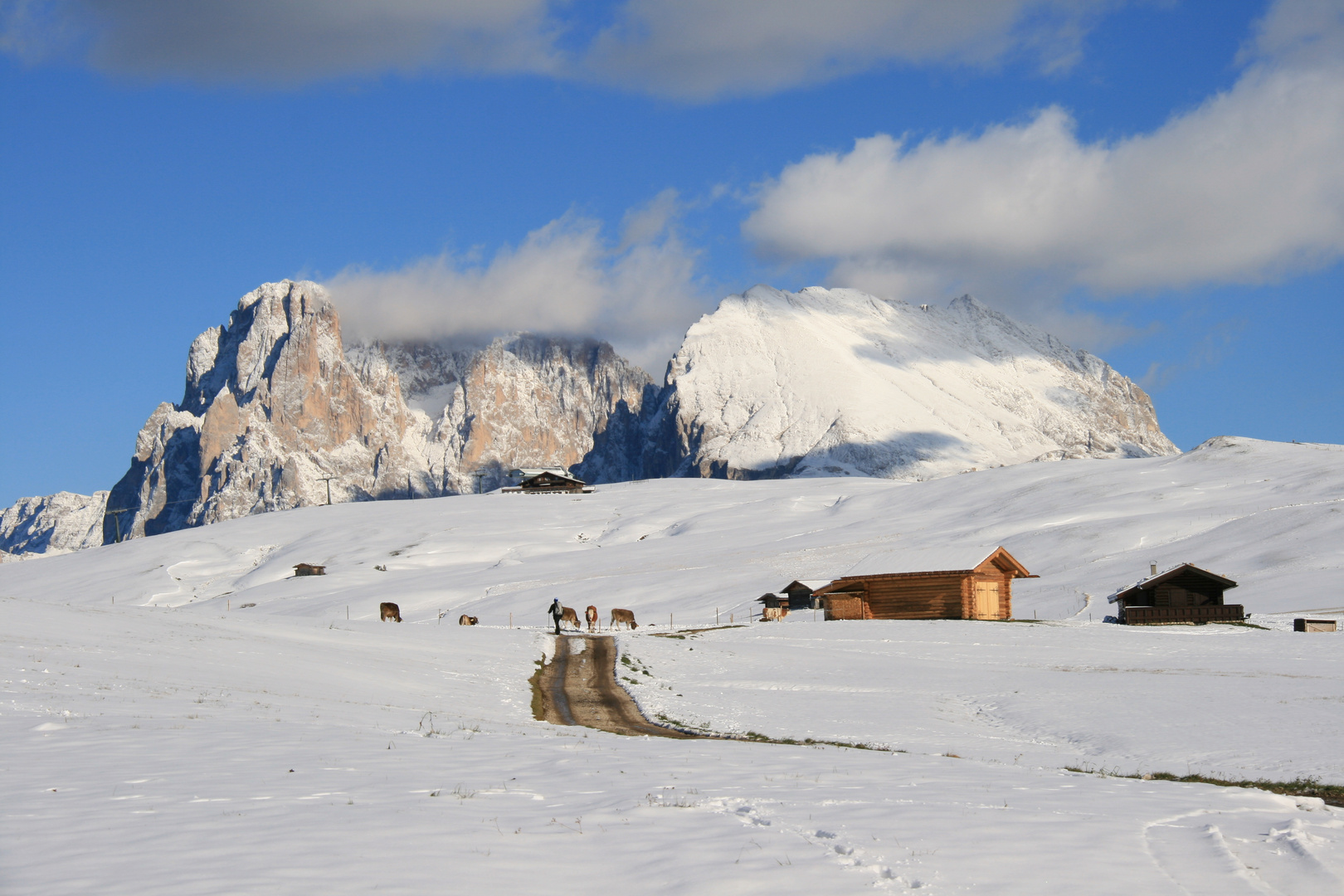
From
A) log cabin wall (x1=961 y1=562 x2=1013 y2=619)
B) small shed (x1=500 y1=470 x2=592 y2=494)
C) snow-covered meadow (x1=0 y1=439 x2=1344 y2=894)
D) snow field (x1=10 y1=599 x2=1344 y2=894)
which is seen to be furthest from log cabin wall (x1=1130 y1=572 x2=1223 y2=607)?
small shed (x1=500 y1=470 x2=592 y2=494)

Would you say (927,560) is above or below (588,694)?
above

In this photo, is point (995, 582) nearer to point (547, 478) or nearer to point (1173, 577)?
point (1173, 577)

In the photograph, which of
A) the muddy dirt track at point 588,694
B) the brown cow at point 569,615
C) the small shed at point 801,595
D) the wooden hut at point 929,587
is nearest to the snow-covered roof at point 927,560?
the wooden hut at point 929,587

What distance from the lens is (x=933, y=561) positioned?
2571 inches

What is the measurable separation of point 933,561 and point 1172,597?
43.4 feet

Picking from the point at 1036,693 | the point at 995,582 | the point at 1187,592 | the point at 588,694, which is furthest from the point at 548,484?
the point at 1036,693

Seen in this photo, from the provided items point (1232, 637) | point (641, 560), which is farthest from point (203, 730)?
→ point (641, 560)

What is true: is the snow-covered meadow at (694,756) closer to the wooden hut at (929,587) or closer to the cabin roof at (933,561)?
the wooden hut at (929,587)

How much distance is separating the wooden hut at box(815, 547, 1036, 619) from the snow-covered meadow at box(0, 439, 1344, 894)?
5.70m

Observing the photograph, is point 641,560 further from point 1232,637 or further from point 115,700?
point 115,700

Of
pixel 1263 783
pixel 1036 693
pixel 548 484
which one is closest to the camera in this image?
pixel 1263 783

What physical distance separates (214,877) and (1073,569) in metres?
76.0

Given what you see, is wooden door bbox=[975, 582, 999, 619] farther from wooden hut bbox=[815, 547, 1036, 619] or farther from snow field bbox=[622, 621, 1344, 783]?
snow field bbox=[622, 621, 1344, 783]

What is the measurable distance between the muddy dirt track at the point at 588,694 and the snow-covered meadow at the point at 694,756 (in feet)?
2.81
